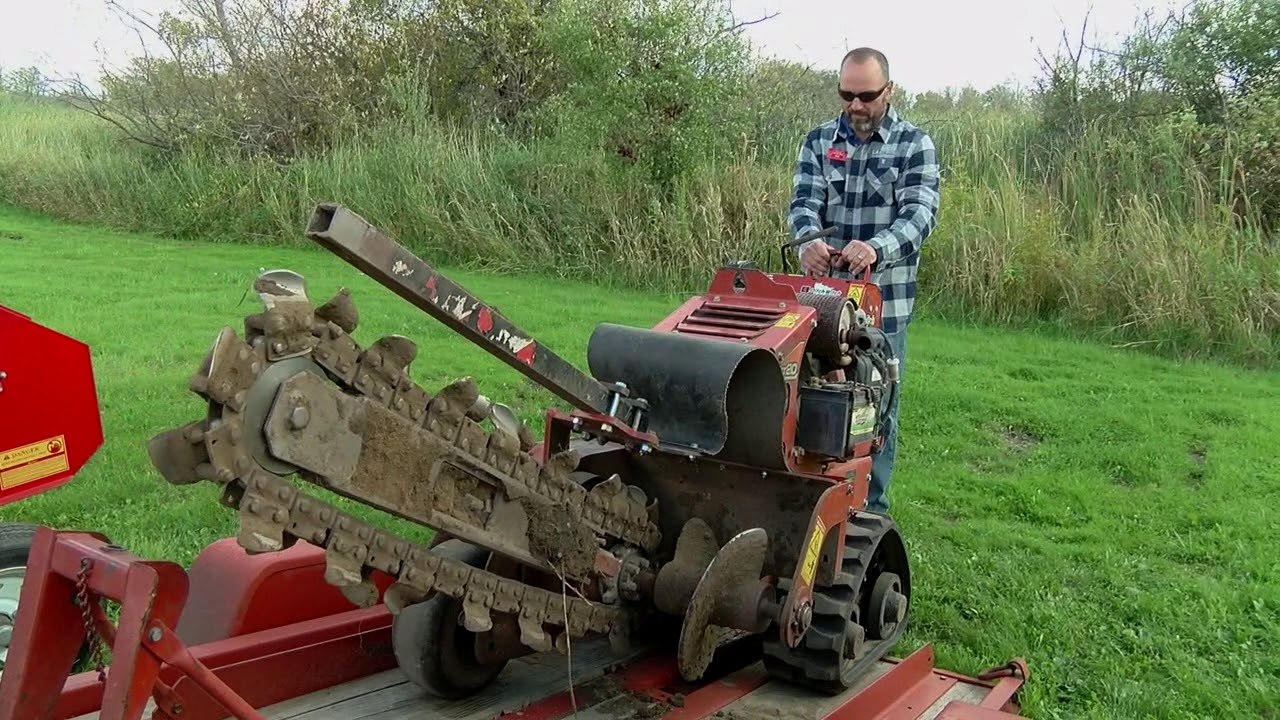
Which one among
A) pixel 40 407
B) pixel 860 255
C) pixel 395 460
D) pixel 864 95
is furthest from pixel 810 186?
pixel 40 407

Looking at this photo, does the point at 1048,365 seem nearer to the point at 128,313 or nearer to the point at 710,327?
the point at 710,327

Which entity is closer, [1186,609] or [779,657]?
[779,657]

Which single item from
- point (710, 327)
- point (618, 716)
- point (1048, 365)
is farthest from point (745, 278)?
point (1048, 365)

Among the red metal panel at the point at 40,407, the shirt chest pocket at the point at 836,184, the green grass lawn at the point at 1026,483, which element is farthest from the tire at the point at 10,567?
the shirt chest pocket at the point at 836,184

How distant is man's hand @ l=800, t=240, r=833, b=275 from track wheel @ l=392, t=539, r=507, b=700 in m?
1.93

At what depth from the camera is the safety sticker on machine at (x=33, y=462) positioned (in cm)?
311

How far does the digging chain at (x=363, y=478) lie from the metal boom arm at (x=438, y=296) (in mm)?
107

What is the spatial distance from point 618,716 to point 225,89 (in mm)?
15923

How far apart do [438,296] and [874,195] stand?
2.90 meters

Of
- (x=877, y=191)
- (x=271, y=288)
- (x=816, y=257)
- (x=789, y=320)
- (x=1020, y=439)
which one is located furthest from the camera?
(x=1020, y=439)

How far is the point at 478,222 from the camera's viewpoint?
1286 cm

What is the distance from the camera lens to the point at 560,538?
286 cm

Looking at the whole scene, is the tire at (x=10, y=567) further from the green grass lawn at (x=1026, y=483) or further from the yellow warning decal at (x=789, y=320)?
the yellow warning decal at (x=789, y=320)

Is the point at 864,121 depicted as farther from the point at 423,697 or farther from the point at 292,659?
the point at 292,659
